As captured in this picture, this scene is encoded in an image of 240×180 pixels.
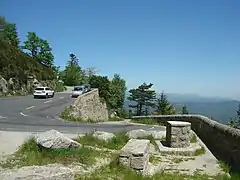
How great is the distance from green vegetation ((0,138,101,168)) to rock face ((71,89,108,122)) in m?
17.1

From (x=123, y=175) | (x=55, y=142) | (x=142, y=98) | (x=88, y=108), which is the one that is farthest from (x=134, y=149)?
(x=142, y=98)

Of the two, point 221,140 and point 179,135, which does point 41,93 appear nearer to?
point 179,135

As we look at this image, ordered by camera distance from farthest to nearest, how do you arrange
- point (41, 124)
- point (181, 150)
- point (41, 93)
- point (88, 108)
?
→ point (41, 93), point (88, 108), point (41, 124), point (181, 150)

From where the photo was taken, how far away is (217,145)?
41.7 ft

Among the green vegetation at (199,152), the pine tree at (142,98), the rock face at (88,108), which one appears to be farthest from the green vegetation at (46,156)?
the pine tree at (142,98)

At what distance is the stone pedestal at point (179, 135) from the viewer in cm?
1319

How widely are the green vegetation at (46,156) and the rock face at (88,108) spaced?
56.1 ft

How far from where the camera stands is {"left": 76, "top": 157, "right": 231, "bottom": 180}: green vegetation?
7.59 metres

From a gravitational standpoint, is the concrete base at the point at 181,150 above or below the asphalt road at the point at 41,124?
below

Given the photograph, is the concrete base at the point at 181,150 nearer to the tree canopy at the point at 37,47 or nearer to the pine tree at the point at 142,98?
the pine tree at the point at 142,98

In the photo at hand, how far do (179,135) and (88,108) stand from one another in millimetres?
20586

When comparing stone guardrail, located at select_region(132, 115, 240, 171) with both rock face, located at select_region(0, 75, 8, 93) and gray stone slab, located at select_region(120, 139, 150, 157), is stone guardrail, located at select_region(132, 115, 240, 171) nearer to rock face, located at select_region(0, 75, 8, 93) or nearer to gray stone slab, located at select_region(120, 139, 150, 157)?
gray stone slab, located at select_region(120, 139, 150, 157)

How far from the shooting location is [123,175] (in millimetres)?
7824

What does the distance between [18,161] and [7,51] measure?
51.8 m
